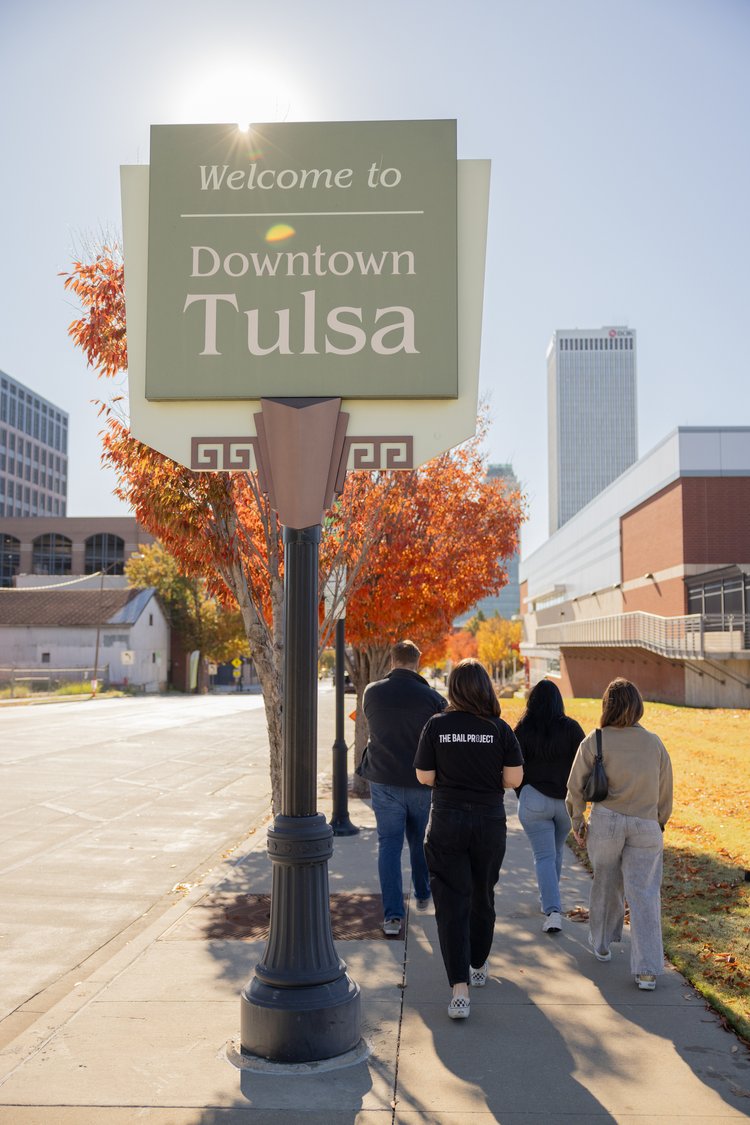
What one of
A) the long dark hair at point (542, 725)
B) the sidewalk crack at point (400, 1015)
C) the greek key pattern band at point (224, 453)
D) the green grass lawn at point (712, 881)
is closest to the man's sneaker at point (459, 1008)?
the sidewalk crack at point (400, 1015)

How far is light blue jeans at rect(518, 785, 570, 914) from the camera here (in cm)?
707

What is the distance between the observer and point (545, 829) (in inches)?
278

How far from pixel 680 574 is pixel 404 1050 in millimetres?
43723

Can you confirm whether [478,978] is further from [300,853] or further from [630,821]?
[300,853]

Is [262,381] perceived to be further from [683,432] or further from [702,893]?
Answer: [683,432]

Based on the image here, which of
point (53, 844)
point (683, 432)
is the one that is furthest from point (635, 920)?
point (683, 432)

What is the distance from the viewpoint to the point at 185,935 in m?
7.20

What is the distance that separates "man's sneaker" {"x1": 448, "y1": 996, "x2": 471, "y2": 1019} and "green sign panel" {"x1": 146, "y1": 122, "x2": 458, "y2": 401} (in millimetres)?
3303

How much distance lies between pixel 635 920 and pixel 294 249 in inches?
173

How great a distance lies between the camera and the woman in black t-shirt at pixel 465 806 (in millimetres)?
5434

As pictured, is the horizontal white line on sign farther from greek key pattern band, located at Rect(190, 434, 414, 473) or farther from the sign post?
greek key pattern band, located at Rect(190, 434, 414, 473)

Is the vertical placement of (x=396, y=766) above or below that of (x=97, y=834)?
above

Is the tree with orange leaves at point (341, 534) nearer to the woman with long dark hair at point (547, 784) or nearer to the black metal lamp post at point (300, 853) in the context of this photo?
the woman with long dark hair at point (547, 784)

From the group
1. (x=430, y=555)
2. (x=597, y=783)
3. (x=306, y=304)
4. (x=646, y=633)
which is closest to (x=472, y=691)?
(x=597, y=783)
